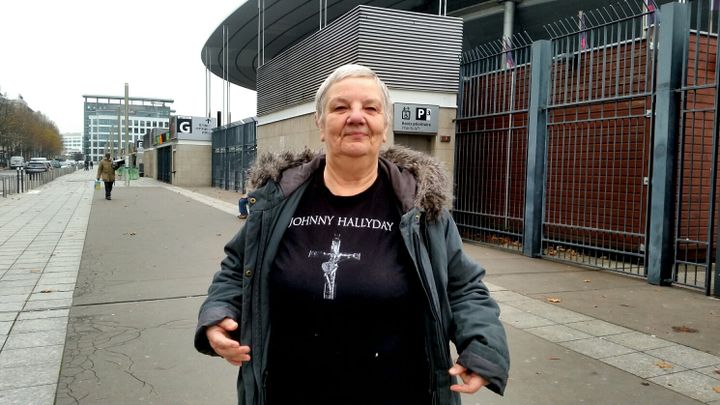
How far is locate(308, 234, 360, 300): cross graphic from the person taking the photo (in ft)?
6.27

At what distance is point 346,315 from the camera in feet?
6.30

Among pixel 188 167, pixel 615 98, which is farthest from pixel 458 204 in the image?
pixel 188 167

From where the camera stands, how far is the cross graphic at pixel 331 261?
1.91 metres

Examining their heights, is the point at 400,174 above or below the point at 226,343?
above

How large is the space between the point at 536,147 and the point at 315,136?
621cm

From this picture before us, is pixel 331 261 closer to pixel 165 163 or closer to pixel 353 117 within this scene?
pixel 353 117

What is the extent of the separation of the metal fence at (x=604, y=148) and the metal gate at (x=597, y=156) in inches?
1.0

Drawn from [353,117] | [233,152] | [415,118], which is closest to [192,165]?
[233,152]

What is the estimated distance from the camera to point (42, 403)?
3.57 metres

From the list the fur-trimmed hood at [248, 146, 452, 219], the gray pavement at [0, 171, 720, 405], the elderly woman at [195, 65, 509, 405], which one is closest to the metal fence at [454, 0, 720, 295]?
the gray pavement at [0, 171, 720, 405]

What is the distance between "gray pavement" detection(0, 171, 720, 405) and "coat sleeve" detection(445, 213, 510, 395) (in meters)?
0.42

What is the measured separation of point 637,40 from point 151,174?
4822 centimetres

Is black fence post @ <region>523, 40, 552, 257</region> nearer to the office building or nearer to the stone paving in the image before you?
the stone paving

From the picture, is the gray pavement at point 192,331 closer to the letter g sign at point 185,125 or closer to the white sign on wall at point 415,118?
the white sign on wall at point 415,118
